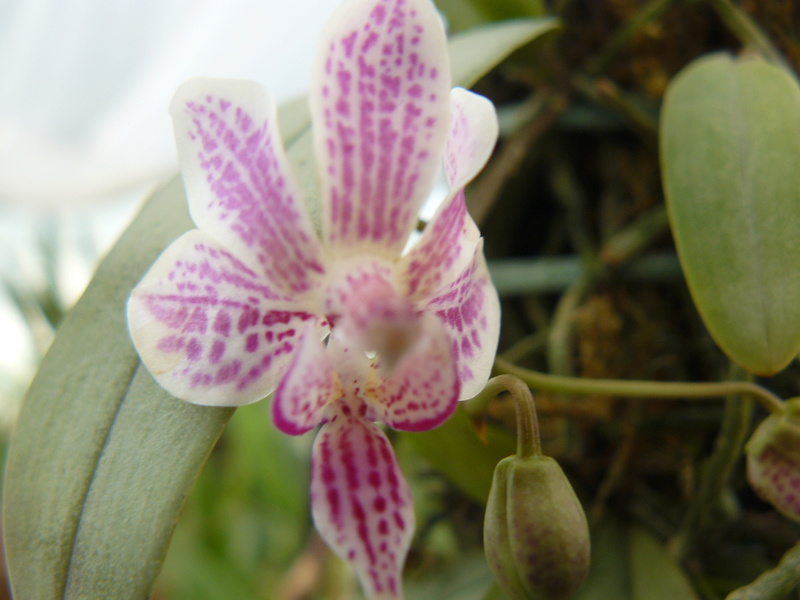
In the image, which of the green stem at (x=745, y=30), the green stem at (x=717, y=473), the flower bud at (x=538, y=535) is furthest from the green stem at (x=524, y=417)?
the green stem at (x=745, y=30)

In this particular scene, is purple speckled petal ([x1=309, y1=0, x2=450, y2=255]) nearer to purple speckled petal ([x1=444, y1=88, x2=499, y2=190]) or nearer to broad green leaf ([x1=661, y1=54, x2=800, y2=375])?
purple speckled petal ([x1=444, y1=88, x2=499, y2=190])

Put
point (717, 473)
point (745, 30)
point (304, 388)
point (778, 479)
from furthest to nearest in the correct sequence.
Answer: point (745, 30), point (717, 473), point (778, 479), point (304, 388)

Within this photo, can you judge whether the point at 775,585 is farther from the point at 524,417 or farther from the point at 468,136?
the point at 468,136

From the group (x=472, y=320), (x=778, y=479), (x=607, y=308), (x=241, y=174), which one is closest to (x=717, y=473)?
(x=778, y=479)

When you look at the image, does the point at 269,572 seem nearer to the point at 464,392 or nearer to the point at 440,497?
the point at 440,497

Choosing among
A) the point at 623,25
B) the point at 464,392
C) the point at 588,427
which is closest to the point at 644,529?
the point at 588,427

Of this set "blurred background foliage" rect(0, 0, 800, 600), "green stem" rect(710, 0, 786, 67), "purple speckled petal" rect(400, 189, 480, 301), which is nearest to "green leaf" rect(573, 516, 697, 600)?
"blurred background foliage" rect(0, 0, 800, 600)
